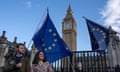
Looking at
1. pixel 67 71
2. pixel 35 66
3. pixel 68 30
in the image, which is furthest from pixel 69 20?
pixel 35 66

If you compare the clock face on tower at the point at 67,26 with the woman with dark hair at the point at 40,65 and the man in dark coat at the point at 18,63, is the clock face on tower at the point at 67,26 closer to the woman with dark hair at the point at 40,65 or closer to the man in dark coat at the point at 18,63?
the woman with dark hair at the point at 40,65

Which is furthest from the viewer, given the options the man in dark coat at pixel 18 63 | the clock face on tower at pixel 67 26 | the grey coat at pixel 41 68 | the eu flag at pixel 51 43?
the clock face on tower at pixel 67 26

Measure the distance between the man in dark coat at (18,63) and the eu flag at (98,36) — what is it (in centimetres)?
454

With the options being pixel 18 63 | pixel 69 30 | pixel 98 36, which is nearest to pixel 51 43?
pixel 98 36

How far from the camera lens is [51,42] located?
355 inches

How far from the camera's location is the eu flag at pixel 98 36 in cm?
861

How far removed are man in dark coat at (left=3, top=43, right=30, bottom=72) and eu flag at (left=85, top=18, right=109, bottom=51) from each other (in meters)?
4.54

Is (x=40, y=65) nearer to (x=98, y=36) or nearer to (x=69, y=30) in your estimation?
(x=98, y=36)

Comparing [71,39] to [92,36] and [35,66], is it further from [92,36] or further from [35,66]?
[35,66]

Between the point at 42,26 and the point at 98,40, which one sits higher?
the point at 42,26

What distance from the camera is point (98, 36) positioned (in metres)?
8.89

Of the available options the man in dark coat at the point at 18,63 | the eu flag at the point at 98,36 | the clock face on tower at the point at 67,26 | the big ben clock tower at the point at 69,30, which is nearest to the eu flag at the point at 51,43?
the eu flag at the point at 98,36

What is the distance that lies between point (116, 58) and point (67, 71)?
8.05 feet

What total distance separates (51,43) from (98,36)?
2.01 m
